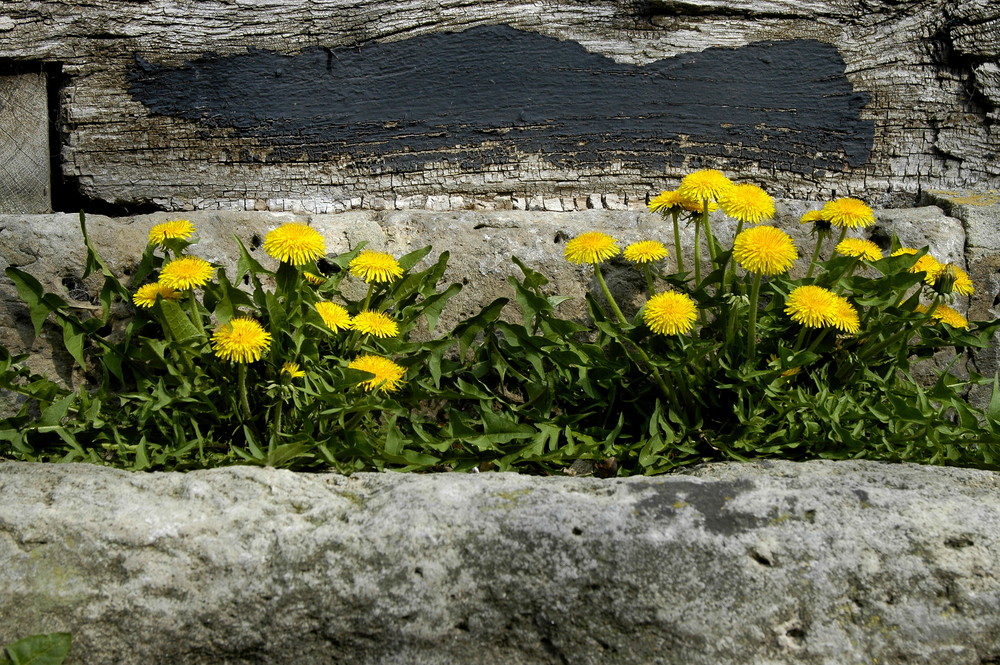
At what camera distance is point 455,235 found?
2.86 metres

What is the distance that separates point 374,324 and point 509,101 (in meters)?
1.07

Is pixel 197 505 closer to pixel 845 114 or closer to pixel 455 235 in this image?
pixel 455 235

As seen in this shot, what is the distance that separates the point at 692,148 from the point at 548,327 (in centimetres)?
94

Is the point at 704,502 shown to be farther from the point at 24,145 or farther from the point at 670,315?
the point at 24,145

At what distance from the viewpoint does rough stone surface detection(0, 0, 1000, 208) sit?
3006 mm

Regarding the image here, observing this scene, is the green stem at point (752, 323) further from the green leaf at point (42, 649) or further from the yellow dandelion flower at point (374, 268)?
the green leaf at point (42, 649)

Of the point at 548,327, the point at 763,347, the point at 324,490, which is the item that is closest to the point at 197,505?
the point at 324,490

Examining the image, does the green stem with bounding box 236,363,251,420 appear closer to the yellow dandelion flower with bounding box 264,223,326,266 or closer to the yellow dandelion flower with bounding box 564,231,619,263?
the yellow dandelion flower with bounding box 264,223,326,266

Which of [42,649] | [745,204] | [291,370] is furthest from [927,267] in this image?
[42,649]

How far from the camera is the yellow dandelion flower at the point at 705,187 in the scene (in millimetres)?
2352

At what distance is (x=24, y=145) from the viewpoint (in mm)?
3016

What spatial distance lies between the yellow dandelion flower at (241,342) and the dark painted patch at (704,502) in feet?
3.08

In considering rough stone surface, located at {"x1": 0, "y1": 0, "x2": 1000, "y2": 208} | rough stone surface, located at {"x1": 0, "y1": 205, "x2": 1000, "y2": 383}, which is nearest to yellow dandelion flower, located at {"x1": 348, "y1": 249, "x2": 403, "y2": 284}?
rough stone surface, located at {"x1": 0, "y1": 205, "x2": 1000, "y2": 383}

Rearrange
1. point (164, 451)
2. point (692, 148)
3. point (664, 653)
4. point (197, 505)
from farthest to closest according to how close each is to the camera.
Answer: point (692, 148)
point (164, 451)
point (197, 505)
point (664, 653)
